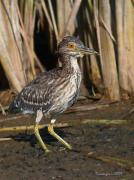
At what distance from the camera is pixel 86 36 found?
493 inches

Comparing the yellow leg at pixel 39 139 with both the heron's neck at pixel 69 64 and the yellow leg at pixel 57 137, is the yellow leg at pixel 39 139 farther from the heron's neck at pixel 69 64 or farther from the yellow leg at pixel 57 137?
the heron's neck at pixel 69 64

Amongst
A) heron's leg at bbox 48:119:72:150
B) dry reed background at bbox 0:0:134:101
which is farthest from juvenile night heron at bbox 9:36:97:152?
dry reed background at bbox 0:0:134:101

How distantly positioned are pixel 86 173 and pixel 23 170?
0.78 metres

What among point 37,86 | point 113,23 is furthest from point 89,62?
point 37,86

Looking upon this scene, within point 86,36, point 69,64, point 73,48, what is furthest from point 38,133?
point 86,36

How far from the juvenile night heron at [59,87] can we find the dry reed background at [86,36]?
152cm

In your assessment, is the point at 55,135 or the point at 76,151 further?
the point at 55,135

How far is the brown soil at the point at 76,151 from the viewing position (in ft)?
29.9

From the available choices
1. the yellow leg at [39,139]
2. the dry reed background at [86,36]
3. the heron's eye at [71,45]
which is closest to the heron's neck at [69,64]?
the heron's eye at [71,45]

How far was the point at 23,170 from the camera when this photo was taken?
9.42 metres

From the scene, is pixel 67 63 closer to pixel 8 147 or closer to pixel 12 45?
pixel 8 147

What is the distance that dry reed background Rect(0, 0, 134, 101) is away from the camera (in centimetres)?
1204

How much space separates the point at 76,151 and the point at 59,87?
2.69 feet

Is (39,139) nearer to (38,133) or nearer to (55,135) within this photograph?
(38,133)
